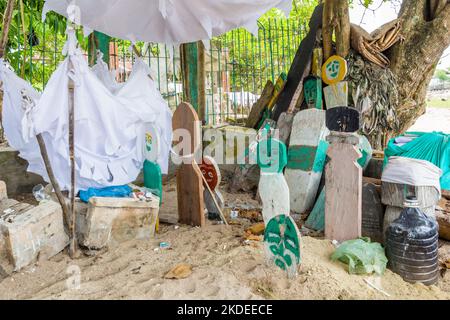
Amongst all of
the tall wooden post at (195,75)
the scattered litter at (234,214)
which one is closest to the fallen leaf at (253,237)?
the scattered litter at (234,214)

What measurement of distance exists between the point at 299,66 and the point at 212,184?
2.31 m

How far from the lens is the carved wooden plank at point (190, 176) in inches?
129

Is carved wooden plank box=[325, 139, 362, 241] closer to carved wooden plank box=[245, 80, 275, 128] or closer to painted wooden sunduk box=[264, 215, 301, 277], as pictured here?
painted wooden sunduk box=[264, 215, 301, 277]

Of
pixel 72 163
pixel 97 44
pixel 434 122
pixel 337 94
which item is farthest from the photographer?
pixel 434 122

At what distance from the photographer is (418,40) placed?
17.5 ft

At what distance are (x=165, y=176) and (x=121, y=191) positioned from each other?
1.96 m

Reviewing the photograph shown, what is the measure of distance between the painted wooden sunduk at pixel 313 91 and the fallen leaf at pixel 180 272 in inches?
113

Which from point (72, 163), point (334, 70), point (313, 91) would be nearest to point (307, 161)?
point (313, 91)

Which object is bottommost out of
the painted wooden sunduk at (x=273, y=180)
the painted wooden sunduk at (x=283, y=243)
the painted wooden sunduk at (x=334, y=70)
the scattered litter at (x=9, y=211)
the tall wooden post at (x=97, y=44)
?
the painted wooden sunduk at (x=283, y=243)

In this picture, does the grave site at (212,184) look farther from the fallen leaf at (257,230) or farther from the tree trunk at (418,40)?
the tree trunk at (418,40)

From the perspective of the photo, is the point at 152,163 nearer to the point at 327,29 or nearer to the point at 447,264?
the point at 447,264

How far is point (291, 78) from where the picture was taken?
16.4 feet

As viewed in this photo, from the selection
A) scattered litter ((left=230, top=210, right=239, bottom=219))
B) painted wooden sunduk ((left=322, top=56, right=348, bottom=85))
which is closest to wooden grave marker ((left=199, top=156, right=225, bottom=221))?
scattered litter ((left=230, top=210, right=239, bottom=219))

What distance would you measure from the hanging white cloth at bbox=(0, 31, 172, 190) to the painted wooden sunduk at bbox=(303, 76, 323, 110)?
1967 millimetres
